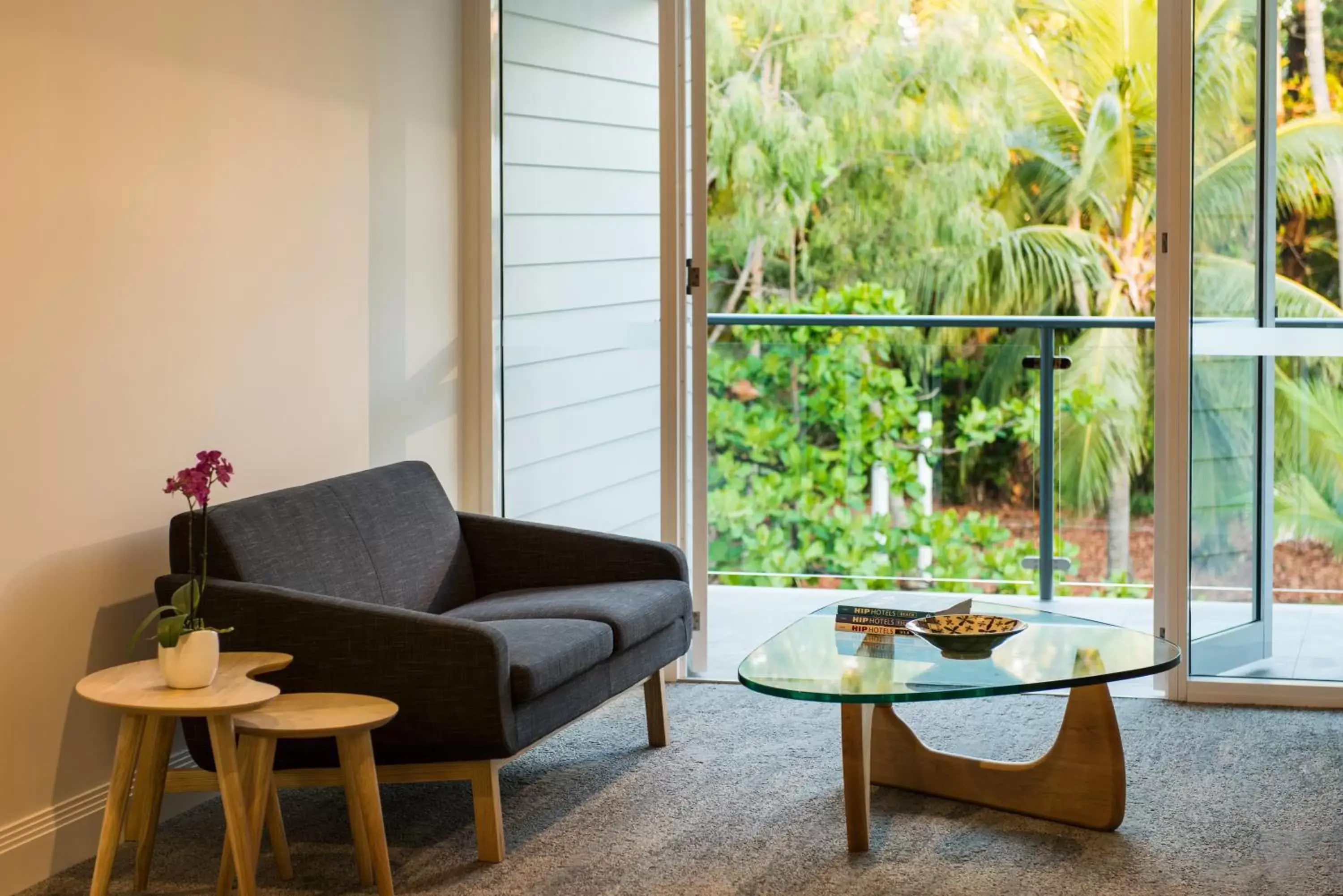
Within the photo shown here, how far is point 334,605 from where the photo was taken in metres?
2.98

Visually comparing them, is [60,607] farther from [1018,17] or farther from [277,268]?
[1018,17]

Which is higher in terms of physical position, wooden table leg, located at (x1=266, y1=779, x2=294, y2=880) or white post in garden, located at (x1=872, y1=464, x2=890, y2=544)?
white post in garden, located at (x1=872, y1=464, x2=890, y2=544)

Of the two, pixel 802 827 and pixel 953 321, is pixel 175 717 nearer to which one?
pixel 802 827

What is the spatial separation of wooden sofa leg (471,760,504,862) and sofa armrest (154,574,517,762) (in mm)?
74

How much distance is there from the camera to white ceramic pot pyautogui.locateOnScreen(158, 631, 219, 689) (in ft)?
8.66

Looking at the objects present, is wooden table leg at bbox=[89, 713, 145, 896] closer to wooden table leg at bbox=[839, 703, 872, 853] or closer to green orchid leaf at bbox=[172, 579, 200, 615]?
green orchid leaf at bbox=[172, 579, 200, 615]

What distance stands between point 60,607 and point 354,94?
169 centimetres

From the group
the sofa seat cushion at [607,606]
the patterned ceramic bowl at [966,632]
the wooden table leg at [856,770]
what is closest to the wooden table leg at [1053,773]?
the patterned ceramic bowl at [966,632]

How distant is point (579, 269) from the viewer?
4.67 meters

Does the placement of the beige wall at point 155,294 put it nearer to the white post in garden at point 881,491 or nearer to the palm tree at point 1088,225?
the white post in garden at point 881,491

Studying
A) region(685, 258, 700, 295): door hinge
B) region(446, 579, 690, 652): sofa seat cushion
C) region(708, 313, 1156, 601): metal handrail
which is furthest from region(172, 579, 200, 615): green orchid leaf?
region(708, 313, 1156, 601): metal handrail

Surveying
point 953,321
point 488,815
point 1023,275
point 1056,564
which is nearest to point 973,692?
point 488,815

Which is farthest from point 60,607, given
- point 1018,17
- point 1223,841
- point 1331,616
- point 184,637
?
point 1018,17

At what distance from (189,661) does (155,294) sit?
3.29ft
